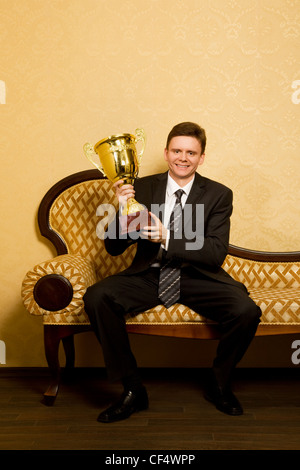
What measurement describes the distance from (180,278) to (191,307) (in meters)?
0.16

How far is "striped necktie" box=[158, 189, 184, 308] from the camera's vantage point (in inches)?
84.9

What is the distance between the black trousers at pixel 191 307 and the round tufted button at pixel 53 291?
100 mm

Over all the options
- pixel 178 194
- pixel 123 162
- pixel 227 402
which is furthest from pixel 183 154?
pixel 227 402

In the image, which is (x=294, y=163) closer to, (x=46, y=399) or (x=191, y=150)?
(x=191, y=150)

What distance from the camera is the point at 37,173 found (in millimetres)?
2840

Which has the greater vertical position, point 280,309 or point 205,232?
point 205,232

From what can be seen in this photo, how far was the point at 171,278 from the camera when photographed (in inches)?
86.9

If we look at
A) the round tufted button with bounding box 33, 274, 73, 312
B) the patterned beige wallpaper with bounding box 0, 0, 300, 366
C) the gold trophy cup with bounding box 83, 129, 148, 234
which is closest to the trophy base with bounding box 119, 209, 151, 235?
the gold trophy cup with bounding box 83, 129, 148, 234

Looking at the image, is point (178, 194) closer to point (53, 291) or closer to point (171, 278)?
point (171, 278)

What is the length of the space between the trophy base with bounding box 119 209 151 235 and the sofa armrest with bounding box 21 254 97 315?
334 millimetres

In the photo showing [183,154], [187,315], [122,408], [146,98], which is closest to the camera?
[122,408]

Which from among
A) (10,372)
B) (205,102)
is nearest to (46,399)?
(10,372)

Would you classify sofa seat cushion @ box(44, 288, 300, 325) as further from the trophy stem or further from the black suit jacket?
the trophy stem

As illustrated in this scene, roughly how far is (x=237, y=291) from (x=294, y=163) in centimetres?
113
